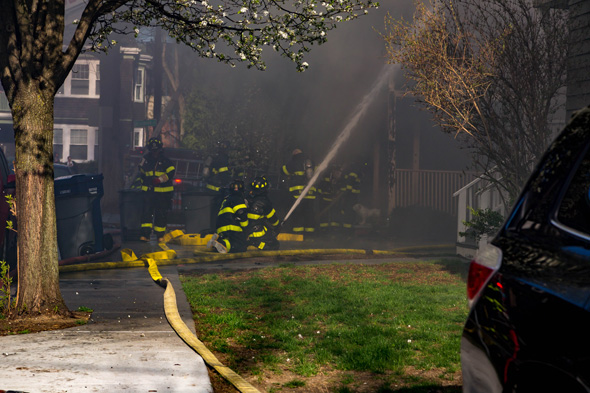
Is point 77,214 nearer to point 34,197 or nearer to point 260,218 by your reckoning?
point 260,218

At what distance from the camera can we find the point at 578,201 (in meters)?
→ 2.35

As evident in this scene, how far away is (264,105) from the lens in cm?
A: 2430

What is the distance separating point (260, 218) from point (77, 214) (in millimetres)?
3995

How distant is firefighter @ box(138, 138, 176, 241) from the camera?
15.6m

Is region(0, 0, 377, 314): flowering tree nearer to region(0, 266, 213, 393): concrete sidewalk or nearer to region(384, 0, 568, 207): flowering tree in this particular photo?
region(0, 266, 213, 393): concrete sidewalk

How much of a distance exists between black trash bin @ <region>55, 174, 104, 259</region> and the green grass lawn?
8.10 feet

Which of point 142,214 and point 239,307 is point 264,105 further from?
point 239,307

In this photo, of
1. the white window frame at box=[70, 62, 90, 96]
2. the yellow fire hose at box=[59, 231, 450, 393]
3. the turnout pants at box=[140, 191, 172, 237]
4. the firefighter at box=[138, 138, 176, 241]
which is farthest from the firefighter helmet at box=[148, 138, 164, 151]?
the white window frame at box=[70, 62, 90, 96]

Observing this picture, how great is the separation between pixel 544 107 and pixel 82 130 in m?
28.5

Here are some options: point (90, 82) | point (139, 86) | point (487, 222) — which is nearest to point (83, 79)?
point (90, 82)

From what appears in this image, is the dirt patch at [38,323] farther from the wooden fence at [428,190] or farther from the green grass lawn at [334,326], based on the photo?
the wooden fence at [428,190]

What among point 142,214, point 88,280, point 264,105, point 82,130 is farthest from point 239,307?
point 82,130

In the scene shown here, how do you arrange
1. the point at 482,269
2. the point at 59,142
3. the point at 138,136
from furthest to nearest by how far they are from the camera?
the point at 138,136 < the point at 59,142 < the point at 482,269

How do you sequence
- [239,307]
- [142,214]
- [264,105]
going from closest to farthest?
1. [239,307]
2. [142,214]
3. [264,105]
